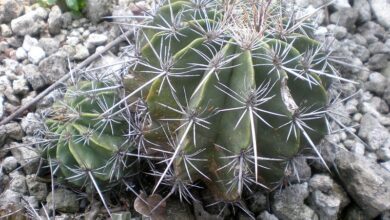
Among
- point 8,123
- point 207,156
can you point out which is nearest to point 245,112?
point 207,156

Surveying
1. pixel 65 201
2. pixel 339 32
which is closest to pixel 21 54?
pixel 65 201

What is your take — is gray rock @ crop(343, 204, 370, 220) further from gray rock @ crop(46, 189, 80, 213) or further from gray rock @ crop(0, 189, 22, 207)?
gray rock @ crop(0, 189, 22, 207)

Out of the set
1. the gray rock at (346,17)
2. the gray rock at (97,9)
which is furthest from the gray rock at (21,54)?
the gray rock at (346,17)

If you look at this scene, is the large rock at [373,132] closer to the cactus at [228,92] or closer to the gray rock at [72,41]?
the cactus at [228,92]

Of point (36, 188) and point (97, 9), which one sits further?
point (97, 9)

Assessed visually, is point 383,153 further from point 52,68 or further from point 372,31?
point 52,68

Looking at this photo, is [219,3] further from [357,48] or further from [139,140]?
[357,48]
